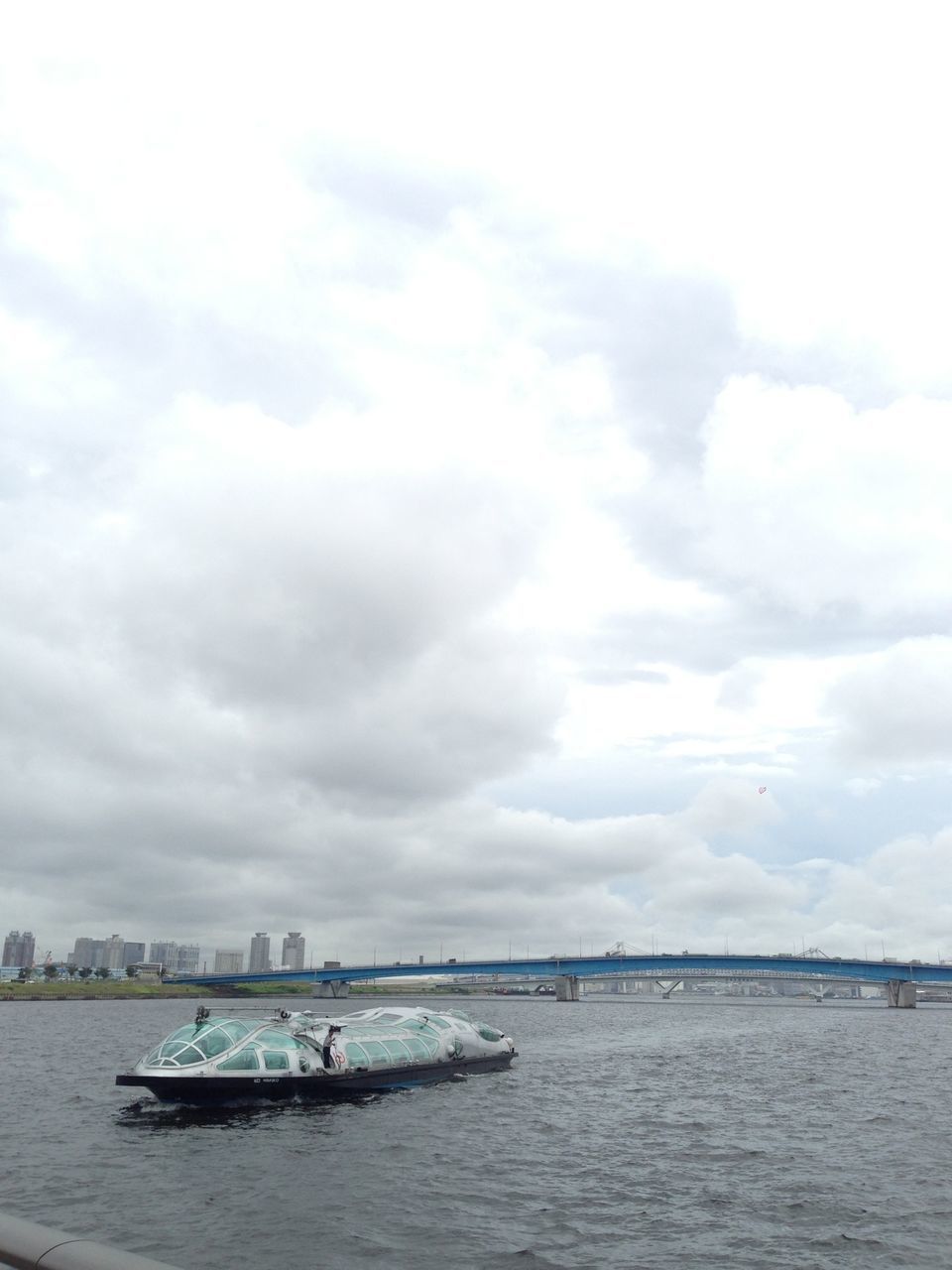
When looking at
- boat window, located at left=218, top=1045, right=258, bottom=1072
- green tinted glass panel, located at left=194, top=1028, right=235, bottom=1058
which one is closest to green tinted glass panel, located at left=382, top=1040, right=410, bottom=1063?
boat window, located at left=218, top=1045, right=258, bottom=1072

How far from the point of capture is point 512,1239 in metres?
30.8

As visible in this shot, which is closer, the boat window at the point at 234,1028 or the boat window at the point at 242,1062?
the boat window at the point at 242,1062

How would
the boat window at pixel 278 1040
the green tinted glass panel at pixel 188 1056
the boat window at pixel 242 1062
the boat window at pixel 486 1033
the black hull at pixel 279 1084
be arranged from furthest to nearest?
the boat window at pixel 486 1033
the boat window at pixel 278 1040
the boat window at pixel 242 1062
the green tinted glass panel at pixel 188 1056
the black hull at pixel 279 1084

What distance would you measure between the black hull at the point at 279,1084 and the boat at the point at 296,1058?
5cm

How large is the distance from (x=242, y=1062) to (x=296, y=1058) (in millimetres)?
4106

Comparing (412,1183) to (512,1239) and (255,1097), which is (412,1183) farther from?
(255,1097)

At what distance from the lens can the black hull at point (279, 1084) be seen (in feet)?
170

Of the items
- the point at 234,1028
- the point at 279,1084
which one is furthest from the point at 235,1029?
the point at 279,1084

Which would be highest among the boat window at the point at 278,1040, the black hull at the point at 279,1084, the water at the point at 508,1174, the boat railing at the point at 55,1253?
the boat railing at the point at 55,1253

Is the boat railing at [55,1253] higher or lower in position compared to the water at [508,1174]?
higher

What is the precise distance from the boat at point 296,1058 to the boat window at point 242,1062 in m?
0.05

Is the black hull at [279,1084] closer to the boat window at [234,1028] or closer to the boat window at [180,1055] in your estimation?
the boat window at [180,1055]

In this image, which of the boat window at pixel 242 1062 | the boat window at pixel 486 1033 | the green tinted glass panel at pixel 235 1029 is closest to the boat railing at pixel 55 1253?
the boat window at pixel 242 1062

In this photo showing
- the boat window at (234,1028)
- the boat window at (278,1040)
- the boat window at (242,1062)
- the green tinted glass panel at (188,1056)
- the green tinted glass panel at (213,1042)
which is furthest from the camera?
the boat window at (278,1040)
